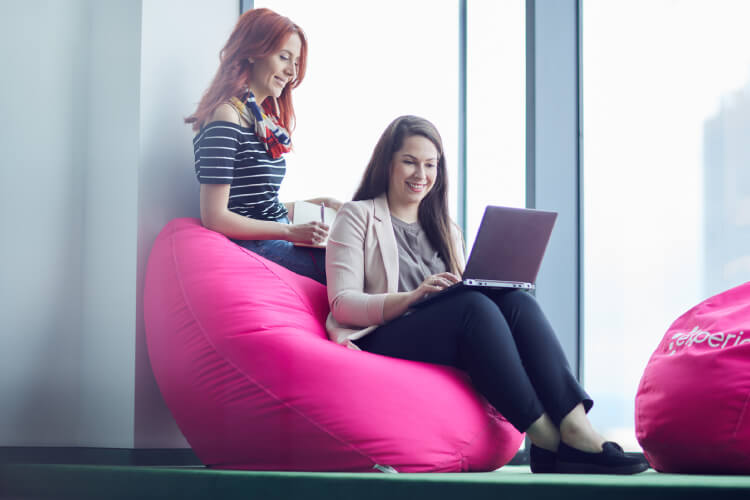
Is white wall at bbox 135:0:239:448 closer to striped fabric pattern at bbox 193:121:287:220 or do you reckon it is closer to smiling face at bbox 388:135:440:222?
striped fabric pattern at bbox 193:121:287:220

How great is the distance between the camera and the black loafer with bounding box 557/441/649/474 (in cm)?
137

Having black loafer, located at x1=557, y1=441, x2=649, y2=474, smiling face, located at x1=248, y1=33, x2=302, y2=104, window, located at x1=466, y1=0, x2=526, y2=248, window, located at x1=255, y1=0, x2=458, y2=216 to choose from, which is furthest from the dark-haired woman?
window, located at x1=255, y1=0, x2=458, y2=216

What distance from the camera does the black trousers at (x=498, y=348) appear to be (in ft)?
4.81

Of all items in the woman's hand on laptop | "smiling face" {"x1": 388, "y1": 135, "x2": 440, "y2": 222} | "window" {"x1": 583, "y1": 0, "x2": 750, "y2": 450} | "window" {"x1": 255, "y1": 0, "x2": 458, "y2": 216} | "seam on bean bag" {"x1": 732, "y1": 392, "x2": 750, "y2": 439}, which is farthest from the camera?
"window" {"x1": 255, "y1": 0, "x2": 458, "y2": 216}

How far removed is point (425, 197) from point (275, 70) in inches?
25.0

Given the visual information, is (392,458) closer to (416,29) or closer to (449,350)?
(449,350)

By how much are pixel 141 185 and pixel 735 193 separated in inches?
73.7

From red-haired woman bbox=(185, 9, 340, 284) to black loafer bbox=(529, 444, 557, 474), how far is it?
843mm

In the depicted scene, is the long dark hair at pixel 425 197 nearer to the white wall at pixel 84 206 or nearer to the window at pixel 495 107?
the window at pixel 495 107

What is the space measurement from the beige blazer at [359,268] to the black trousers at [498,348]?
64 mm

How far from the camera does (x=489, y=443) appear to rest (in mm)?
1531

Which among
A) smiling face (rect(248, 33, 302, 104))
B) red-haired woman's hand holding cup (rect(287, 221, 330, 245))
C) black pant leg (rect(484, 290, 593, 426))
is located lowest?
black pant leg (rect(484, 290, 593, 426))

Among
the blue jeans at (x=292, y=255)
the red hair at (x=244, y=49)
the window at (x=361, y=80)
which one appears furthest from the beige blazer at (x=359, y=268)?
the window at (x=361, y=80)

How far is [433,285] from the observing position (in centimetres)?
161
